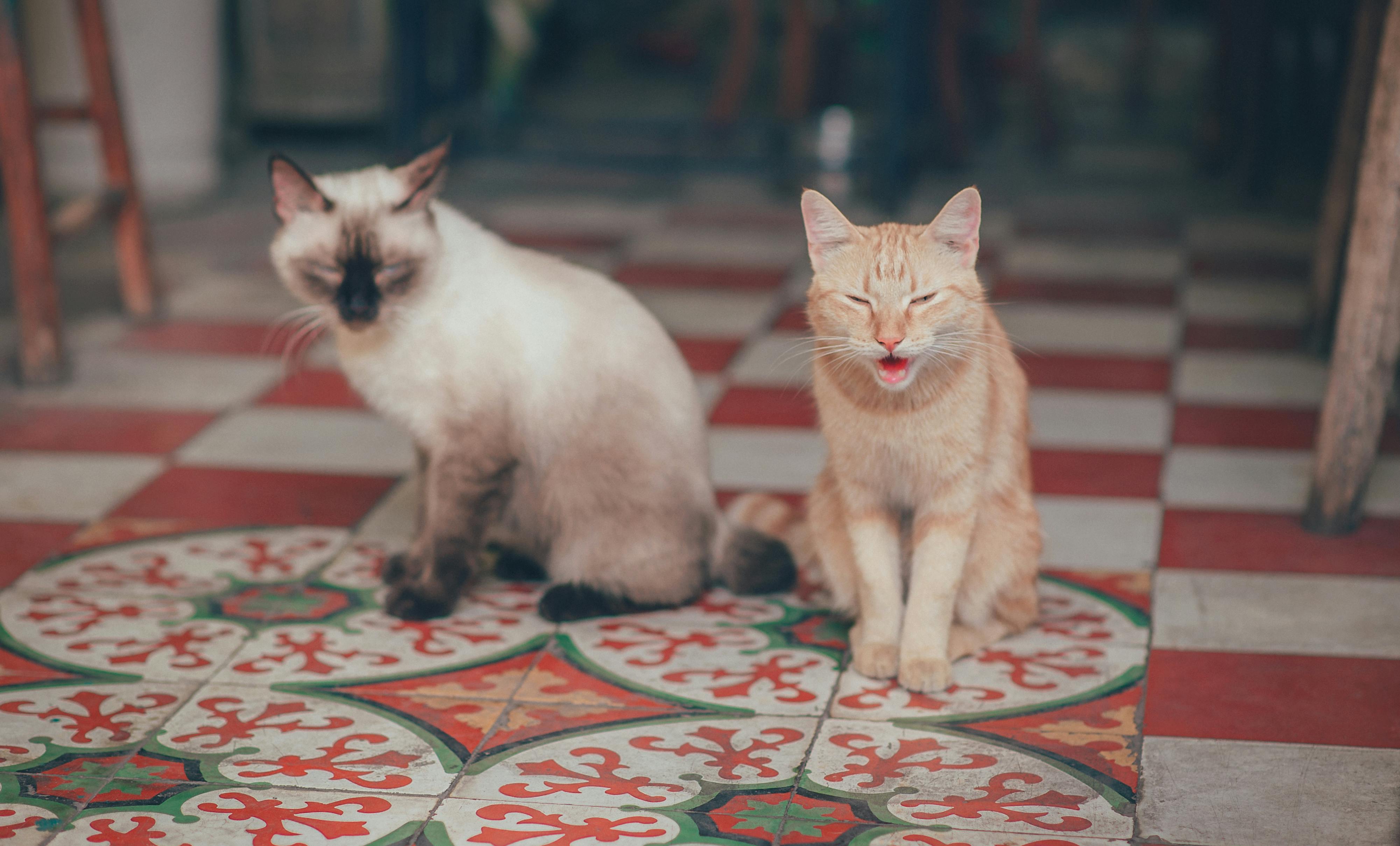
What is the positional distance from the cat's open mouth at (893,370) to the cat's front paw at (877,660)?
15.6 inches

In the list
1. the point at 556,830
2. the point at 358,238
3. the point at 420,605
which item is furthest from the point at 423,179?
the point at 556,830

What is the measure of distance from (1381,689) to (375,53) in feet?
15.7

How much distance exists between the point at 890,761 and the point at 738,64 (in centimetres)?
430

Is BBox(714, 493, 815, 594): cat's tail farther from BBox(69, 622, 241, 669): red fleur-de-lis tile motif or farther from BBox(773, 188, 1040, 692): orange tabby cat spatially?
BBox(69, 622, 241, 669): red fleur-de-lis tile motif

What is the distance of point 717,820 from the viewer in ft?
5.63

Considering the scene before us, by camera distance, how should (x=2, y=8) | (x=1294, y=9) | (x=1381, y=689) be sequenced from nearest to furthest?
1. (x=1381, y=689)
2. (x=2, y=8)
3. (x=1294, y=9)

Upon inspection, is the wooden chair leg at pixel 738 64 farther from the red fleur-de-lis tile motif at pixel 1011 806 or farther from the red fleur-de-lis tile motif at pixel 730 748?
the red fleur-de-lis tile motif at pixel 1011 806

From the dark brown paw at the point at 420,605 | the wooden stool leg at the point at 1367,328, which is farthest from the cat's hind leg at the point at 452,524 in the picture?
the wooden stool leg at the point at 1367,328

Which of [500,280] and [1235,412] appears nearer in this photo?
[500,280]

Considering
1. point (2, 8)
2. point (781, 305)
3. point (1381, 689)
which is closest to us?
point (1381, 689)

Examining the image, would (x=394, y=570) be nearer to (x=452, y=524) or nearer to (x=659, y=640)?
(x=452, y=524)

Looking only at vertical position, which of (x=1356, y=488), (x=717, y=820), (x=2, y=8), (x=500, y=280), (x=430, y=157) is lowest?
(x=717, y=820)

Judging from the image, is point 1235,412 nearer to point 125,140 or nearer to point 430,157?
point 430,157

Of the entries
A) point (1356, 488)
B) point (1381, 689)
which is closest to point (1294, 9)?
point (1356, 488)
